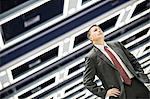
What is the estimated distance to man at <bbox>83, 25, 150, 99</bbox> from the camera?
3.50 meters

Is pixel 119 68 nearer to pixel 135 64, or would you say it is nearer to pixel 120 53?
pixel 120 53

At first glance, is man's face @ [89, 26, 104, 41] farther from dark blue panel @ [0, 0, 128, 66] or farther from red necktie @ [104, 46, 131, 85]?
dark blue panel @ [0, 0, 128, 66]

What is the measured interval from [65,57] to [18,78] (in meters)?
1.29

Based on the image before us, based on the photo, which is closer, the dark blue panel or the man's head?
the man's head

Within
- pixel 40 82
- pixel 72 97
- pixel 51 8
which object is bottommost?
pixel 51 8

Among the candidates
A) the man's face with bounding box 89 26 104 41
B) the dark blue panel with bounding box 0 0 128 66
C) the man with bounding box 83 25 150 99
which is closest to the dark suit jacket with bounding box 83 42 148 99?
the man with bounding box 83 25 150 99

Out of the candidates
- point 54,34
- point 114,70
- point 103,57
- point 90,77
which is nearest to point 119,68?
point 114,70

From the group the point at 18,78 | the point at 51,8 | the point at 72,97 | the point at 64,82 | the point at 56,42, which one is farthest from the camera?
the point at 72,97

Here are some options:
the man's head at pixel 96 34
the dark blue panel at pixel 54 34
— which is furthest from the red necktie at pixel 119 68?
the dark blue panel at pixel 54 34

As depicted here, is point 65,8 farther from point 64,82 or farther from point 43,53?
point 64,82

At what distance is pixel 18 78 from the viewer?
8883 mm

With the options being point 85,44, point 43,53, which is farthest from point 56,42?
point 85,44

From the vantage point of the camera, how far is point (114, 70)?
3.50 metres

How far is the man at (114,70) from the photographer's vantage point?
350 centimetres
